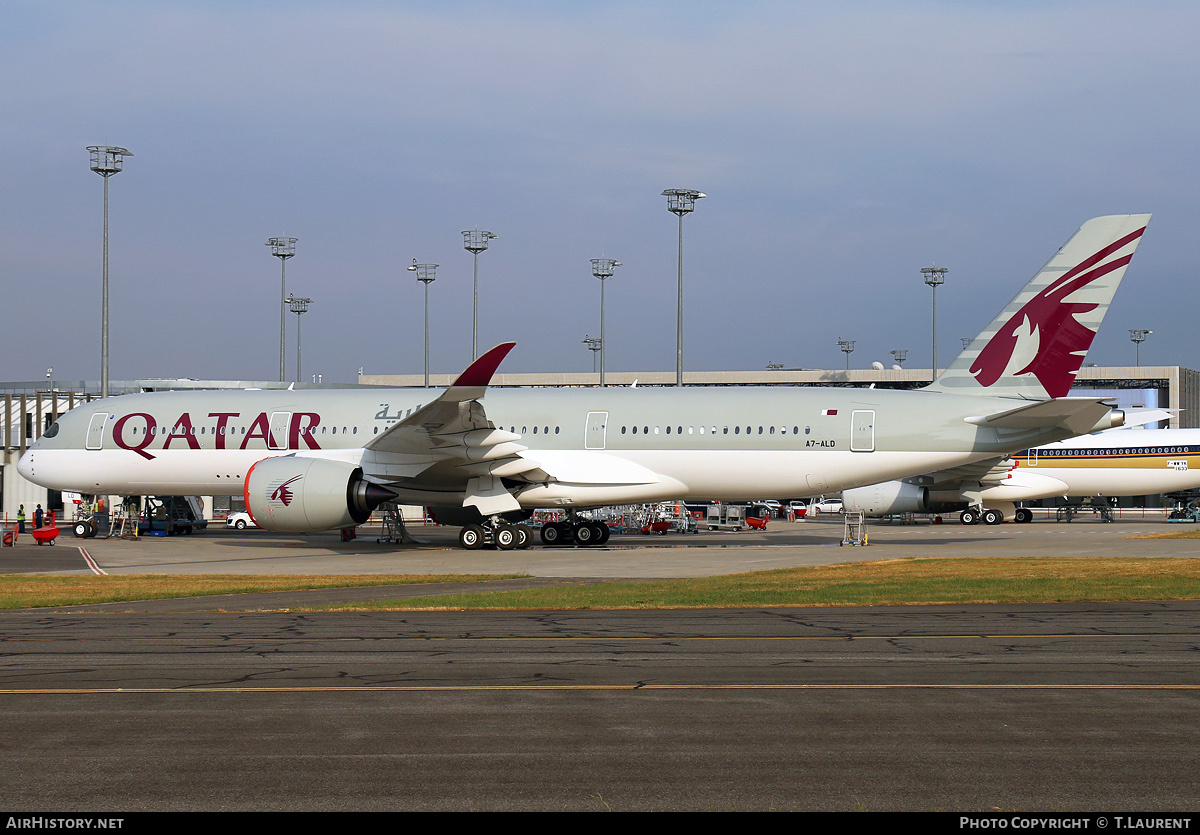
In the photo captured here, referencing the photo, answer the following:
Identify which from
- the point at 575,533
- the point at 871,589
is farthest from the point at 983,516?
the point at 871,589

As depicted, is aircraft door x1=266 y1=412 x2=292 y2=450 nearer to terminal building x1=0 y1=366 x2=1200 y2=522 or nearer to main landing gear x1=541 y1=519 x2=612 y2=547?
main landing gear x1=541 y1=519 x2=612 y2=547

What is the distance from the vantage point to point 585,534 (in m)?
32.0

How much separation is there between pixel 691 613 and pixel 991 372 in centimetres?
1710

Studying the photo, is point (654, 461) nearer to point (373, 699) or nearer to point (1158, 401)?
point (373, 699)

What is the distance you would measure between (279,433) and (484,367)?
30.8 feet

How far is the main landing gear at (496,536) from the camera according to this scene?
29.4 m

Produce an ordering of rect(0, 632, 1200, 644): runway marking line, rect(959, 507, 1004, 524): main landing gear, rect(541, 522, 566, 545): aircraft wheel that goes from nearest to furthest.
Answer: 1. rect(0, 632, 1200, 644): runway marking line
2. rect(541, 522, 566, 545): aircraft wheel
3. rect(959, 507, 1004, 524): main landing gear

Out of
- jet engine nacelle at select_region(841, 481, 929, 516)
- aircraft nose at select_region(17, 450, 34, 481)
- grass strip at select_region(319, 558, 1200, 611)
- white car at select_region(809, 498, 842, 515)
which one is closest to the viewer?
grass strip at select_region(319, 558, 1200, 611)

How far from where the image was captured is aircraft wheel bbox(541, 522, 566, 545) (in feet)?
104

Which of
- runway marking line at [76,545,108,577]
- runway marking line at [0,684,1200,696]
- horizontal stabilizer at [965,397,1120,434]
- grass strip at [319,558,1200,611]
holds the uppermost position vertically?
horizontal stabilizer at [965,397,1120,434]

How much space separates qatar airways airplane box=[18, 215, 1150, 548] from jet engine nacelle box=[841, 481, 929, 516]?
16.2m

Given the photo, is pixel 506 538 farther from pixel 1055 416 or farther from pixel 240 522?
pixel 240 522

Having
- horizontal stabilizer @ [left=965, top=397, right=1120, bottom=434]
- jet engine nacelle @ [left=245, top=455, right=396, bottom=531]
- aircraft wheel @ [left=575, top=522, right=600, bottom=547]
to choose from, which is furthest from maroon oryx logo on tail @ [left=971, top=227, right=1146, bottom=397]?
jet engine nacelle @ [left=245, top=455, right=396, bottom=531]
